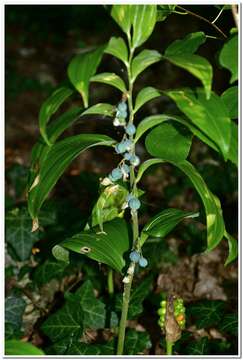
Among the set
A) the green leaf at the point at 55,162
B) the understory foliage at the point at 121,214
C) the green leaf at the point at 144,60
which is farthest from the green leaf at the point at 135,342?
the green leaf at the point at 144,60

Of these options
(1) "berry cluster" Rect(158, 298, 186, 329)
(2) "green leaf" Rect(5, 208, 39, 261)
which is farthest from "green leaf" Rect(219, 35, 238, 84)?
(2) "green leaf" Rect(5, 208, 39, 261)

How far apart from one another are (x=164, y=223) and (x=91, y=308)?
677 mm

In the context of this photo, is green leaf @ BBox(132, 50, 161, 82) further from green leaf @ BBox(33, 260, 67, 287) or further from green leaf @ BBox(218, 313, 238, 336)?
green leaf @ BBox(33, 260, 67, 287)

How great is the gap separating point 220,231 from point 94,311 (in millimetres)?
861

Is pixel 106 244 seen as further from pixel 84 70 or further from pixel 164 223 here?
pixel 84 70

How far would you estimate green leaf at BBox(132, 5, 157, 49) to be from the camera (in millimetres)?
1114

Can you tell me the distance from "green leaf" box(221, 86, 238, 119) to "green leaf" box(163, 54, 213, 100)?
8.8 inches

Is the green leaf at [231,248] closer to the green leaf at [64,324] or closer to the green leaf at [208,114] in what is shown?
the green leaf at [208,114]

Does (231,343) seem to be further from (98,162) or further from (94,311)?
(98,162)

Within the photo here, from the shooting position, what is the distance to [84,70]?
1.02 metres

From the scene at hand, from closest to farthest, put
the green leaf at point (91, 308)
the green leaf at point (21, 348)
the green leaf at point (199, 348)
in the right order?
the green leaf at point (21, 348)
the green leaf at point (199, 348)
the green leaf at point (91, 308)

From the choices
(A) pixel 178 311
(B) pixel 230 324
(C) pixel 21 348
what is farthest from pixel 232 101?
(B) pixel 230 324

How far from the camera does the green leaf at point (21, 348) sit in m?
0.99

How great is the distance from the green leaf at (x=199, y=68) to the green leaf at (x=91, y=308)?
106 centimetres
